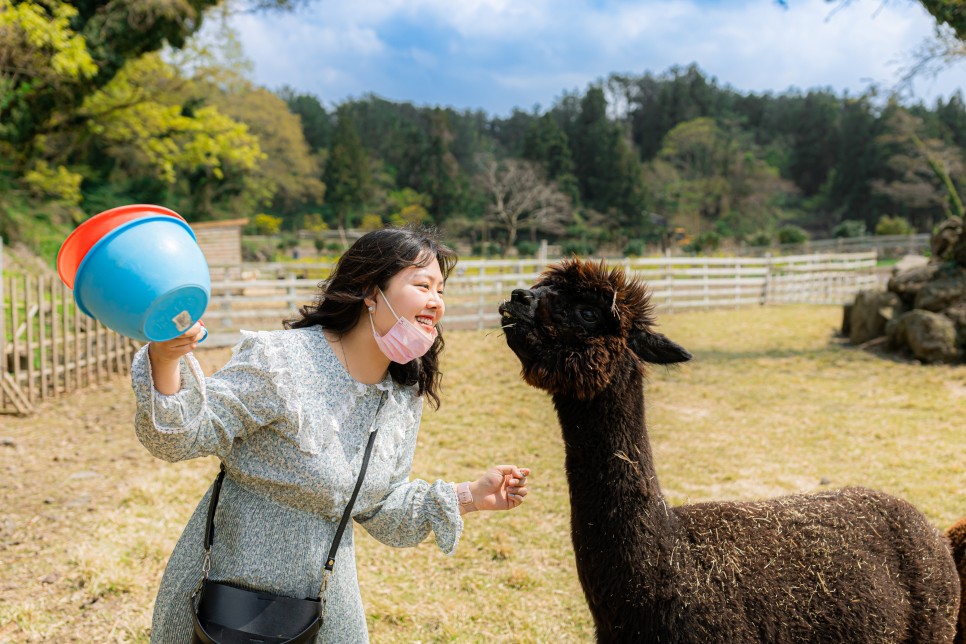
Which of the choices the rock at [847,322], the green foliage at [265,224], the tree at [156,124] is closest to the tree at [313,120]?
the green foliage at [265,224]

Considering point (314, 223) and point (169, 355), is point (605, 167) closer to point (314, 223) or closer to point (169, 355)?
point (314, 223)

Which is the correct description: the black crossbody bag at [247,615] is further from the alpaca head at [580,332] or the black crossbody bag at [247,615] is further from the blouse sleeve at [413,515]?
the alpaca head at [580,332]

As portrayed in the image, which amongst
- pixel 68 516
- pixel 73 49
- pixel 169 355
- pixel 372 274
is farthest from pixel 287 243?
pixel 169 355

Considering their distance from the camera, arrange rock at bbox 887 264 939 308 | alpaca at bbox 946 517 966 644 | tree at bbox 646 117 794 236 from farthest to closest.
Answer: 1. tree at bbox 646 117 794 236
2. rock at bbox 887 264 939 308
3. alpaca at bbox 946 517 966 644

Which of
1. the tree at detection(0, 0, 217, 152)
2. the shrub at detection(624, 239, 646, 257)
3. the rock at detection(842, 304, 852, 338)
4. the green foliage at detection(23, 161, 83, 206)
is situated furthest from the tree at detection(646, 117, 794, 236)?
the green foliage at detection(23, 161, 83, 206)

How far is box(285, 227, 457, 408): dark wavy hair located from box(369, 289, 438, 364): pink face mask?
0.13 metres

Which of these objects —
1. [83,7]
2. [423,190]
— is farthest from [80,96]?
[423,190]

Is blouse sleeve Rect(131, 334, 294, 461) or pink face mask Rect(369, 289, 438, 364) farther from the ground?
pink face mask Rect(369, 289, 438, 364)

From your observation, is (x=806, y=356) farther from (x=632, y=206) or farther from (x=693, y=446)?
(x=632, y=206)

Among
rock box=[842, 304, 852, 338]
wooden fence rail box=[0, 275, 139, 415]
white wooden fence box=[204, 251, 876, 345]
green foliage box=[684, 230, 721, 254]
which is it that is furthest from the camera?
green foliage box=[684, 230, 721, 254]

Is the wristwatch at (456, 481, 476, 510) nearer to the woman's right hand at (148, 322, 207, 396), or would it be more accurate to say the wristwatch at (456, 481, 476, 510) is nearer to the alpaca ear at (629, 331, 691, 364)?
the alpaca ear at (629, 331, 691, 364)

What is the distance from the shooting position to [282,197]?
58281 millimetres

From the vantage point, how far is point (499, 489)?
211 cm

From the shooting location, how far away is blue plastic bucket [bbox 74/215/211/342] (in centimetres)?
145
